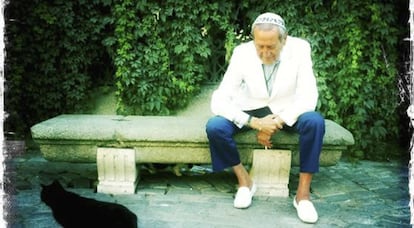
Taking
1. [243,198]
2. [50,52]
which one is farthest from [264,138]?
[50,52]

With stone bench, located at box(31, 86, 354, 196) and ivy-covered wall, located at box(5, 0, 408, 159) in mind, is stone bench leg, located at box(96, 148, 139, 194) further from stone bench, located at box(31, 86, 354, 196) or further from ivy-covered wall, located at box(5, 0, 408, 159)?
ivy-covered wall, located at box(5, 0, 408, 159)

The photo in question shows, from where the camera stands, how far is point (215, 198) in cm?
357

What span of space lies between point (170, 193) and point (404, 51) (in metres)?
3.10

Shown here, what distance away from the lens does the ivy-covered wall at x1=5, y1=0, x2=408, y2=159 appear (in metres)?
4.86

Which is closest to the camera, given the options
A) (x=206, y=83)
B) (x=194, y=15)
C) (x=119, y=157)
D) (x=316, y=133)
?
(x=316, y=133)

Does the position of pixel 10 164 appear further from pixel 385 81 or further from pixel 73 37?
pixel 385 81

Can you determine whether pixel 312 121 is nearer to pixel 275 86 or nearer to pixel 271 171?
pixel 275 86

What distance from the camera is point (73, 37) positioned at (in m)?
4.93

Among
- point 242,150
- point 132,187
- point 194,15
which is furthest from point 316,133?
point 194,15

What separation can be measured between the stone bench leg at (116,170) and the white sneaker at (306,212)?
1336 mm

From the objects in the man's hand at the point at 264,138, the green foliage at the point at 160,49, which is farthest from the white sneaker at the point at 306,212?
the green foliage at the point at 160,49

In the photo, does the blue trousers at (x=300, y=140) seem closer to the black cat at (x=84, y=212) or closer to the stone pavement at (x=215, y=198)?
the stone pavement at (x=215, y=198)

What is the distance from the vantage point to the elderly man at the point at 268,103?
3.23 meters

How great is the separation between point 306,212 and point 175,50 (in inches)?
98.6
